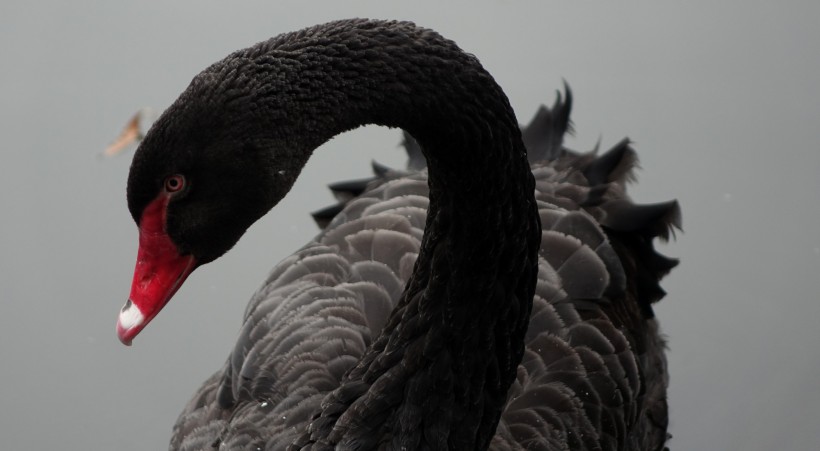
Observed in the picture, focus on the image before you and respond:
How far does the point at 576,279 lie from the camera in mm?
2766

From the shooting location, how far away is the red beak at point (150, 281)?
1.91m

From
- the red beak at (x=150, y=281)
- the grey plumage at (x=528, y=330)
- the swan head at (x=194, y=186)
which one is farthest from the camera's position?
the grey plumage at (x=528, y=330)

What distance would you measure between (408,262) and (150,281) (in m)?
0.92

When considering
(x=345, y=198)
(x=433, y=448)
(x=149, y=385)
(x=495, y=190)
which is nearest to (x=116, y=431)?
(x=149, y=385)

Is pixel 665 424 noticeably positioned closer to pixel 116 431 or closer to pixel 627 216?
pixel 627 216

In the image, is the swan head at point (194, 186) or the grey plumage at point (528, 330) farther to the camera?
the grey plumage at point (528, 330)

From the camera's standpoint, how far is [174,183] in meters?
1.80

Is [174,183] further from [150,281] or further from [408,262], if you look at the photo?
[408,262]

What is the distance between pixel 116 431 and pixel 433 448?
157 cm

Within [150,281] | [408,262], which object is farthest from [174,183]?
[408,262]

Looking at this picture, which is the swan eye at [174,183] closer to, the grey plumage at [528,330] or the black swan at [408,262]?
the black swan at [408,262]

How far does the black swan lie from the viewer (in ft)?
5.93

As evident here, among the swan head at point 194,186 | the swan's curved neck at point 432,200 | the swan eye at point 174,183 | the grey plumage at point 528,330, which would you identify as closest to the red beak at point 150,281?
the swan head at point 194,186

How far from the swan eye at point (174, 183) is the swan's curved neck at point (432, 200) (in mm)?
143
